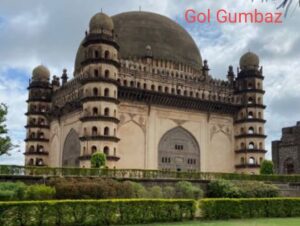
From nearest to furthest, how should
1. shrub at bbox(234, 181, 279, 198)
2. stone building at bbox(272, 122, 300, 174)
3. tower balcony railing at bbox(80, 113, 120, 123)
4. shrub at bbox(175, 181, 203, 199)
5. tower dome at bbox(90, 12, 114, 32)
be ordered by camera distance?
shrub at bbox(175, 181, 203, 199), shrub at bbox(234, 181, 279, 198), tower balcony railing at bbox(80, 113, 120, 123), tower dome at bbox(90, 12, 114, 32), stone building at bbox(272, 122, 300, 174)

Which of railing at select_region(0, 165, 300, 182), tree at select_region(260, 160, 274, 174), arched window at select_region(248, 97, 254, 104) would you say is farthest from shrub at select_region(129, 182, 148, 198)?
arched window at select_region(248, 97, 254, 104)

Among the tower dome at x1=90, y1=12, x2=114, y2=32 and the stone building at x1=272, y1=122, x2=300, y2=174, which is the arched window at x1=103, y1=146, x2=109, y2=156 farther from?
the stone building at x1=272, y1=122, x2=300, y2=174

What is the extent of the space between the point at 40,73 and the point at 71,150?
31.3 feet

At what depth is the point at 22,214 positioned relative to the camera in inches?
590

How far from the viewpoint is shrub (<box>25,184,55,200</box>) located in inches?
720

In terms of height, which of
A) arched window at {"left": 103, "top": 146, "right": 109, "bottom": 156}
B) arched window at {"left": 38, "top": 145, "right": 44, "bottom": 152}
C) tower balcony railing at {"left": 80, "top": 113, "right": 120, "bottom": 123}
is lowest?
arched window at {"left": 103, "top": 146, "right": 109, "bottom": 156}

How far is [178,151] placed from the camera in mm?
35156

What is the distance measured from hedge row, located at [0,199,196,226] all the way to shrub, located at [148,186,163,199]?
18.5 ft

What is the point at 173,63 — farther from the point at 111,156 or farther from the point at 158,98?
the point at 111,156

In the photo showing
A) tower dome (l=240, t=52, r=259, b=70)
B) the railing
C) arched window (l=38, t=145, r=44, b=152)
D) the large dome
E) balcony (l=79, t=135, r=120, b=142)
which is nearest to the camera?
the railing

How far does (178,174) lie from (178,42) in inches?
598

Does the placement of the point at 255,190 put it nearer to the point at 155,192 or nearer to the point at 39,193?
the point at 155,192

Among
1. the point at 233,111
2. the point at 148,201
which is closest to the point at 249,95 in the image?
the point at 233,111

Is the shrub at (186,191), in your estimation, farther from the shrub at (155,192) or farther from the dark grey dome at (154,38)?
the dark grey dome at (154,38)
